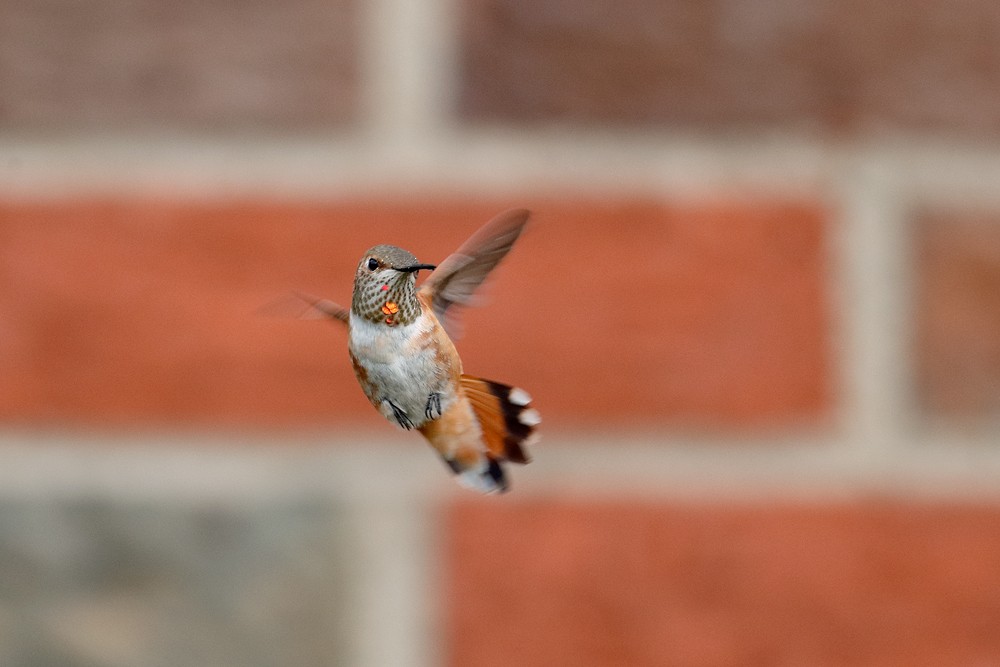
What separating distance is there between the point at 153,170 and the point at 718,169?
32 centimetres

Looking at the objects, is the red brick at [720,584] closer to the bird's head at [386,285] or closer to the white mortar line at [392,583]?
the white mortar line at [392,583]

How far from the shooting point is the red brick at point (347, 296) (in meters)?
0.69

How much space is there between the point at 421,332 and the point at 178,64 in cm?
42

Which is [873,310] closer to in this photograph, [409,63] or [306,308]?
[409,63]

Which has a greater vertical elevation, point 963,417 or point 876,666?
point 963,417

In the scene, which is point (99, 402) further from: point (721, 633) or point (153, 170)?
point (721, 633)

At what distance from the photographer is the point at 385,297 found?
319 mm

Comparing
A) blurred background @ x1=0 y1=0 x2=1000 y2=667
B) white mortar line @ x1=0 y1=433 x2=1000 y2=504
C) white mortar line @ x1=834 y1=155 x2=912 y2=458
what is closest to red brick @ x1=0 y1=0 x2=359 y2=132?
blurred background @ x1=0 y1=0 x2=1000 y2=667

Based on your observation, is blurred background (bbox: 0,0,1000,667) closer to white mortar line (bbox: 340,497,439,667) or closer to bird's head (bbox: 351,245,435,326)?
white mortar line (bbox: 340,497,439,667)

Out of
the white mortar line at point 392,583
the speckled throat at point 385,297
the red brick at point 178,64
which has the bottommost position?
the white mortar line at point 392,583

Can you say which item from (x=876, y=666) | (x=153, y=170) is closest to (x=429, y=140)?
(x=153, y=170)

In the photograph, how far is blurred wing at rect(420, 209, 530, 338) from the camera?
1.03 ft

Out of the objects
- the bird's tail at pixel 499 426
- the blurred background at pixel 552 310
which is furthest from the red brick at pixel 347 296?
the bird's tail at pixel 499 426

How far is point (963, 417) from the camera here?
2.29ft
